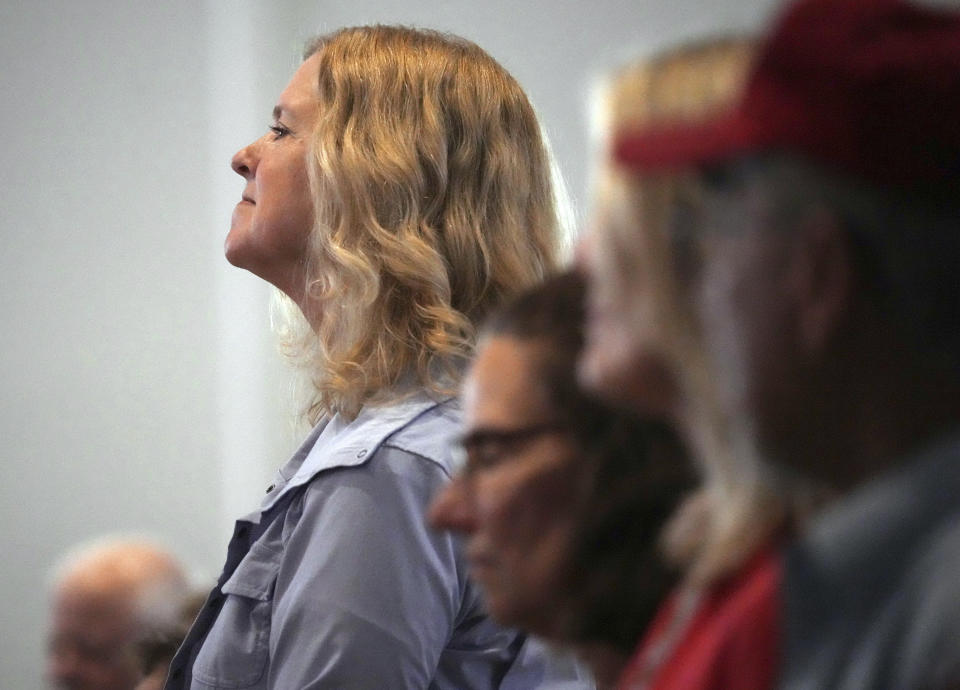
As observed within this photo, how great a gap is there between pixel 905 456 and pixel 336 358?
90 centimetres

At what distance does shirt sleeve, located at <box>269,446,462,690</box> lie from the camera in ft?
3.64

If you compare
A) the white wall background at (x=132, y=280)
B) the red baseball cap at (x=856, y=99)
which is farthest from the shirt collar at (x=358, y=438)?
the white wall background at (x=132, y=280)

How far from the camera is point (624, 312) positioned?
0.55 meters

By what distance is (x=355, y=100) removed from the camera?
1400mm

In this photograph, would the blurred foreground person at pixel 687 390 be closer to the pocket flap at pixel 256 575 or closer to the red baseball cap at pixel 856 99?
the red baseball cap at pixel 856 99

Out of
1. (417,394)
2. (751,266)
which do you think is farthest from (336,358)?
(751,266)

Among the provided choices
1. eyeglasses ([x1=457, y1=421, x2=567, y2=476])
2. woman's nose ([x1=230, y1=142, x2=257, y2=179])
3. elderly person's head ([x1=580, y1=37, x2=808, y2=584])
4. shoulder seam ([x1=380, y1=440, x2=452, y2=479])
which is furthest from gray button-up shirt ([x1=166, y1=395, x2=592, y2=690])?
elderly person's head ([x1=580, y1=37, x2=808, y2=584])

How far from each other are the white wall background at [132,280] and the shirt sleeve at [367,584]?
6.29 ft

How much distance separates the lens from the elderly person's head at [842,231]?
481 mm

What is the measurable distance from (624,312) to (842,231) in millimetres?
107

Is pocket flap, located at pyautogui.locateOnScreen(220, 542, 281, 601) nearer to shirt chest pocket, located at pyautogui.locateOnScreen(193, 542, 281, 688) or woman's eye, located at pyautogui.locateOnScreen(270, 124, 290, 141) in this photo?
shirt chest pocket, located at pyautogui.locateOnScreen(193, 542, 281, 688)

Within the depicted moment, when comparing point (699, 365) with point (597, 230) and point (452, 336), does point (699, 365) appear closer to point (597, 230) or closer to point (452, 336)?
point (597, 230)

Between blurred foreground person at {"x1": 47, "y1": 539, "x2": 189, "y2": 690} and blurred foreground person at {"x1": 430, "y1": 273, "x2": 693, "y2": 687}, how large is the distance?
1.14m

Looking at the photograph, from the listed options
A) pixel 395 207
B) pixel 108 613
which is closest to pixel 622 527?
pixel 395 207
